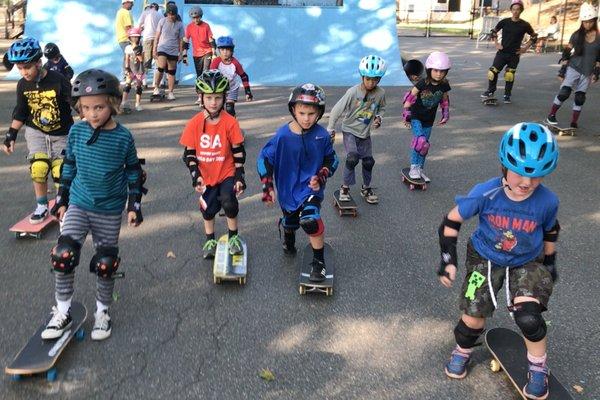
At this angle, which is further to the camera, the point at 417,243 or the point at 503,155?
the point at 417,243

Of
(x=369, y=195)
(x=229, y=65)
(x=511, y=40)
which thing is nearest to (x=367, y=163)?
(x=369, y=195)

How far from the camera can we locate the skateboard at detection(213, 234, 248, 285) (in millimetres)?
4633

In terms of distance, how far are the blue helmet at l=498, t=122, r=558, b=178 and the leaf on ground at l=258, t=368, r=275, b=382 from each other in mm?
1938

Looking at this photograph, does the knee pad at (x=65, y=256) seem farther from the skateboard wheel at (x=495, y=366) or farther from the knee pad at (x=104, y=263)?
the skateboard wheel at (x=495, y=366)

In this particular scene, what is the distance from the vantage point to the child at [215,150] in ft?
15.4

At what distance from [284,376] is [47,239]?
3.21 meters

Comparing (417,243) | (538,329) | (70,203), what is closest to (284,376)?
(538,329)

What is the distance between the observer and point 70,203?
12.5ft

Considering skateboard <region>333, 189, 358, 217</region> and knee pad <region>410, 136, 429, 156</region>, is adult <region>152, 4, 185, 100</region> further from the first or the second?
skateboard <region>333, 189, 358, 217</region>

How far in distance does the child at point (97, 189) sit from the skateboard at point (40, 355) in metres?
0.05

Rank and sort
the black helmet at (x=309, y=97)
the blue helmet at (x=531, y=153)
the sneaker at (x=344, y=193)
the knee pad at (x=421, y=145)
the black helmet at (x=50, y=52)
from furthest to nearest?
the black helmet at (x=50, y=52) < the knee pad at (x=421, y=145) < the sneaker at (x=344, y=193) < the black helmet at (x=309, y=97) < the blue helmet at (x=531, y=153)

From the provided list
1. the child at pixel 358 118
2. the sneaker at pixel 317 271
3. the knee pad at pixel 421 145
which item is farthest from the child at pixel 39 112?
the knee pad at pixel 421 145

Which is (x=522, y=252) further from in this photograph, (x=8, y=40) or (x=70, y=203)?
(x=8, y=40)

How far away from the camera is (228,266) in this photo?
4727mm
